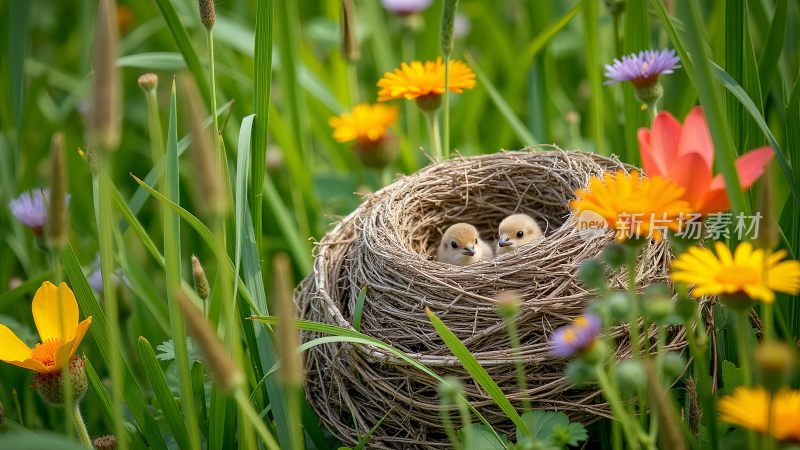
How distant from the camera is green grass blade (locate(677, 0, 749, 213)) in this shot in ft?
5.48

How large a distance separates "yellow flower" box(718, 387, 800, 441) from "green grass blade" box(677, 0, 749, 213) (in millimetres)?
376

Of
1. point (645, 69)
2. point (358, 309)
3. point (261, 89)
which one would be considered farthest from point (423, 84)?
point (358, 309)

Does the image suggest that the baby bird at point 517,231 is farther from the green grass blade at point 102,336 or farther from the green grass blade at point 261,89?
the green grass blade at point 102,336

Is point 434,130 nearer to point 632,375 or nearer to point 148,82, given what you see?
point 148,82

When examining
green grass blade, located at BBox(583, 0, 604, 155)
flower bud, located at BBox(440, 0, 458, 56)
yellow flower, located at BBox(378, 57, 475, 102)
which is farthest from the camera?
green grass blade, located at BBox(583, 0, 604, 155)

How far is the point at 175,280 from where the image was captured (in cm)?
179

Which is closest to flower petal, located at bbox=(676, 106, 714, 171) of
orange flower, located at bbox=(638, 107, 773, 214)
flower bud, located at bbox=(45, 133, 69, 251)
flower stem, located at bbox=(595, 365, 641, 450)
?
orange flower, located at bbox=(638, 107, 773, 214)

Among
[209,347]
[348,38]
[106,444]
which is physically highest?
[348,38]

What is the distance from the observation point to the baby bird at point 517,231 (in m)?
2.86

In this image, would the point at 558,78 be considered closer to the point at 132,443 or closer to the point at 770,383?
the point at 132,443

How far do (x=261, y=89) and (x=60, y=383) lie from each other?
0.92m

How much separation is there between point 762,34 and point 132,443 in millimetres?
2443

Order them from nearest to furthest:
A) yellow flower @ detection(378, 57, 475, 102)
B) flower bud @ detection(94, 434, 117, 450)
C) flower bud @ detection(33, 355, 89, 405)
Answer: flower bud @ detection(33, 355, 89, 405) < flower bud @ detection(94, 434, 117, 450) < yellow flower @ detection(378, 57, 475, 102)

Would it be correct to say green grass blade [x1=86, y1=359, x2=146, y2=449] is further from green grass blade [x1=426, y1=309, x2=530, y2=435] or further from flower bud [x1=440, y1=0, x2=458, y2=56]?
flower bud [x1=440, y1=0, x2=458, y2=56]
